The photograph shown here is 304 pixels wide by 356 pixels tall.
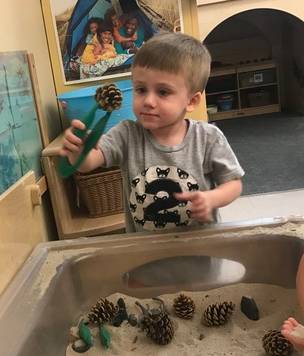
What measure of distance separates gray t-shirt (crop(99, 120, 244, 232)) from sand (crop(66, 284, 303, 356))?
127mm

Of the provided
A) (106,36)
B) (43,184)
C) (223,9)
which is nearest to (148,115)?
(43,184)

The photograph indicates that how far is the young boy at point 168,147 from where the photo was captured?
663mm

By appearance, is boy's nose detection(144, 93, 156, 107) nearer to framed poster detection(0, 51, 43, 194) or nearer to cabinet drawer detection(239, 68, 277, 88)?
framed poster detection(0, 51, 43, 194)

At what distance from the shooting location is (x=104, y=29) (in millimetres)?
1262

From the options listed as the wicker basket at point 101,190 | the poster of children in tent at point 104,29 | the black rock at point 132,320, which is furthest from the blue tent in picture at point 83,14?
the black rock at point 132,320

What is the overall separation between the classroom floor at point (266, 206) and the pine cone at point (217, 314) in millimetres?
802

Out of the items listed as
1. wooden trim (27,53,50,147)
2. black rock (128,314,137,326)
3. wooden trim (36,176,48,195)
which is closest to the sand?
black rock (128,314,137,326)

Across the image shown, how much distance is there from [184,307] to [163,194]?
0.55 feet

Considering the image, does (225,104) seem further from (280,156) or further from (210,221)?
(210,221)

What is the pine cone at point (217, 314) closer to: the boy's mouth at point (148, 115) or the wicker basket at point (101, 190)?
the boy's mouth at point (148, 115)

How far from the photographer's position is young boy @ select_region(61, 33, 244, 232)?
0.66 meters

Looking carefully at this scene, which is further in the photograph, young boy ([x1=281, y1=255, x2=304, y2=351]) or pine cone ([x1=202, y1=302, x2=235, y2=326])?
pine cone ([x1=202, y1=302, x2=235, y2=326])

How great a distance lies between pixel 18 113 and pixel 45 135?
0.60ft

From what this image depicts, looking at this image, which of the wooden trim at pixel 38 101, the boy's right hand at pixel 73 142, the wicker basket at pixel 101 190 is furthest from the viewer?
the wicker basket at pixel 101 190
